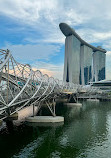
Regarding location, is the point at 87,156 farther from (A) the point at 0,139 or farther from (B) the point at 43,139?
(A) the point at 0,139

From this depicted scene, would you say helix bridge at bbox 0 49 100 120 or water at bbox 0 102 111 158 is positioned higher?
helix bridge at bbox 0 49 100 120

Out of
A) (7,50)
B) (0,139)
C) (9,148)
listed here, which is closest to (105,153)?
(9,148)

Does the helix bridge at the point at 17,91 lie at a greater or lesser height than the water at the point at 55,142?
greater

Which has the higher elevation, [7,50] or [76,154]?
[7,50]

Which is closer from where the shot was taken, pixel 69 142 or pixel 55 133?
pixel 69 142

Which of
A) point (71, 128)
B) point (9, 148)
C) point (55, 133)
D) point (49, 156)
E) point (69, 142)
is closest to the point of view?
point (49, 156)

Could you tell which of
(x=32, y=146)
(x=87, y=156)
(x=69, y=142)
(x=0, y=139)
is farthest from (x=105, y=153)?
(x=0, y=139)

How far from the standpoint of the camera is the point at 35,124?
1582 inches

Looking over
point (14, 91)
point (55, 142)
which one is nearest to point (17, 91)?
point (14, 91)

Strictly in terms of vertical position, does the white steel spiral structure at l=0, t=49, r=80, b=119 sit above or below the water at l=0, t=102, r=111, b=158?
above

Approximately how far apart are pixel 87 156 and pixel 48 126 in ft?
54.1

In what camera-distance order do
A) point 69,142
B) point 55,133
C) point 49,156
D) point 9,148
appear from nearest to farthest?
point 49,156 → point 9,148 → point 69,142 → point 55,133

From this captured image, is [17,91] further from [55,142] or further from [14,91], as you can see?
Result: [55,142]

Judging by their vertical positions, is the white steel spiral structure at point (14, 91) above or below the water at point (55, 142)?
above
